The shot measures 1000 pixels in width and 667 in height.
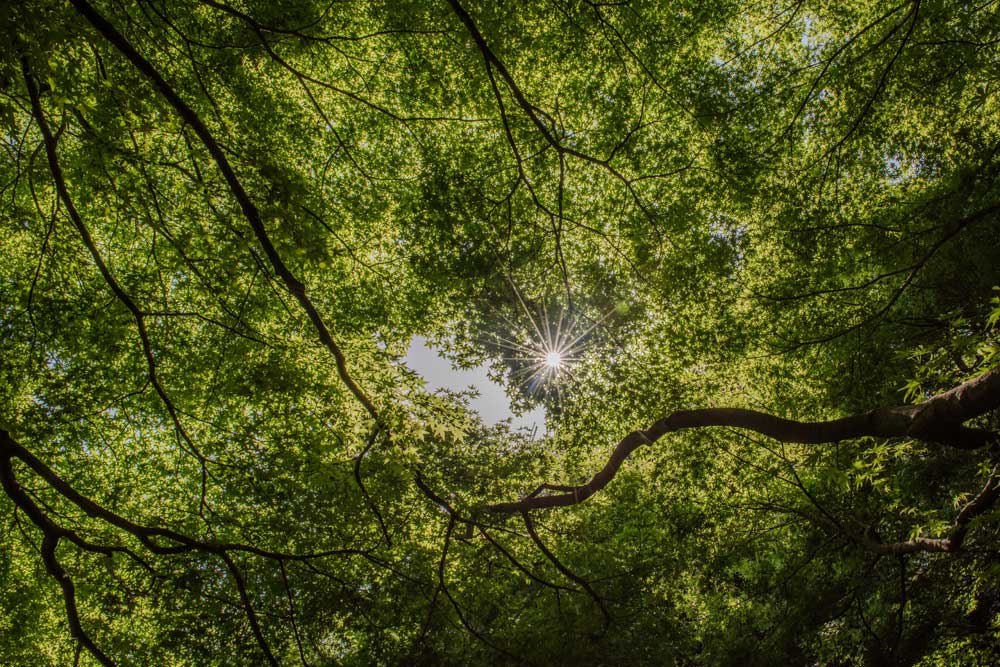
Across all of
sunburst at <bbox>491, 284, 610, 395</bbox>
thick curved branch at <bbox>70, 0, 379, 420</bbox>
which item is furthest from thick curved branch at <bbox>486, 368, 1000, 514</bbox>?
thick curved branch at <bbox>70, 0, 379, 420</bbox>

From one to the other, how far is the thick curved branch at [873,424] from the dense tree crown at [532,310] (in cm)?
5

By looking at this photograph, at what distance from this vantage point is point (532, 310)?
316 inches

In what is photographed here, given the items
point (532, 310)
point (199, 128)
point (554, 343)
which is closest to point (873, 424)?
point (554, 343)

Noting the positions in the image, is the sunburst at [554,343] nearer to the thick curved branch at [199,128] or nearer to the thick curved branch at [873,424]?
the thick curved branch at [873,424]

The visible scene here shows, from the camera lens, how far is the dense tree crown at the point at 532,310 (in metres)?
5.30

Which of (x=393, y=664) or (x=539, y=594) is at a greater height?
(x=539, y=594)

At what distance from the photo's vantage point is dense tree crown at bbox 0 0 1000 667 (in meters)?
5.30

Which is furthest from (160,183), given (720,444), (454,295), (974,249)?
(974,249)

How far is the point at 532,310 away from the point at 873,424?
4.86m

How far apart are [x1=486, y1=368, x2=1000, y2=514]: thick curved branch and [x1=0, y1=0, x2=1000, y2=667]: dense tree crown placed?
5cm

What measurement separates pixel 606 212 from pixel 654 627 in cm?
629

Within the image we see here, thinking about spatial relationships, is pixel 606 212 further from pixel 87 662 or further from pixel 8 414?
pixel 87 662

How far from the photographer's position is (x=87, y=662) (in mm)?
10211

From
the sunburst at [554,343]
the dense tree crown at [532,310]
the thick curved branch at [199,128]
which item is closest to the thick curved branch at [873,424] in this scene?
the dense tree crown at [532,310]
